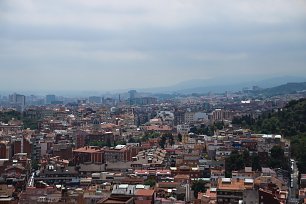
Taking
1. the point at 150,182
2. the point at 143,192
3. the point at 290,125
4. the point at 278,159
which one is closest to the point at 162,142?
the point at 290,125

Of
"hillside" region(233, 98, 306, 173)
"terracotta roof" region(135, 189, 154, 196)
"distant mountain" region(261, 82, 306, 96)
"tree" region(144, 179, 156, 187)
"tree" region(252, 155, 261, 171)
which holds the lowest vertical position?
"tree" region(144, 179, 156, 187)

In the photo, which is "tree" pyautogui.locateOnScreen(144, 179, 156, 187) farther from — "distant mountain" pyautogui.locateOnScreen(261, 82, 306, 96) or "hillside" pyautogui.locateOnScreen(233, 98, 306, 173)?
"distant mountain" pyautogui.locateOnScreen(261, 82, 306, 96)

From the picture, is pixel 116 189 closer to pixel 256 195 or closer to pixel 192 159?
pixel 256 195

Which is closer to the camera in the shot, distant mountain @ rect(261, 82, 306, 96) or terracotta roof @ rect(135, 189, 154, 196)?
terracotta roof @ rect(135, 189, 154, 196)

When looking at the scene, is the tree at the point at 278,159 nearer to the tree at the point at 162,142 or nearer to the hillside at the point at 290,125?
the hillside at the point at 290,125

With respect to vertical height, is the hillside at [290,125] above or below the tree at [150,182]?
above

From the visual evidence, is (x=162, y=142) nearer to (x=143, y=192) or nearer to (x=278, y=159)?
(x=278, y=159)

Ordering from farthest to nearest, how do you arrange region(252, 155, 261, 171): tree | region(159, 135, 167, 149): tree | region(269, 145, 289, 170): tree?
region(159, 135, 167, 149): tree < region(269, 145, 289, 170): tree < region(252, 155, 261, 171): tree

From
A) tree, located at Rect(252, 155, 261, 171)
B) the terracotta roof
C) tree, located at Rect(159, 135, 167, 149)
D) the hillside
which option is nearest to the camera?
the terracotta roof

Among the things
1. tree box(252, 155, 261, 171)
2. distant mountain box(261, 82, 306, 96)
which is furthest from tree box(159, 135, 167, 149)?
distant mountain box(261, 82, 306, 96)

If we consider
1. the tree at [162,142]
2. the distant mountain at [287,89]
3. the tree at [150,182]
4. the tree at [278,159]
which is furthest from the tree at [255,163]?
the distant mountain at [287,89]

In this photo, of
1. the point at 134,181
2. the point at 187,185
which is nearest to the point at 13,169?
the point at 134,181

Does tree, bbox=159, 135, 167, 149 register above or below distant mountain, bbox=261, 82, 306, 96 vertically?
below
